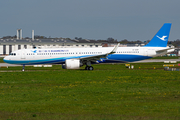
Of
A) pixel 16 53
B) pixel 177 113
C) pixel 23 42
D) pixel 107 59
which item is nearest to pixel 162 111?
pixel 177 113

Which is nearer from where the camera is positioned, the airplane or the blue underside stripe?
the airplane

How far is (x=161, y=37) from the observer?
2012 inches

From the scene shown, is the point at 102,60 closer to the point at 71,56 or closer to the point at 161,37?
the point at 71,56

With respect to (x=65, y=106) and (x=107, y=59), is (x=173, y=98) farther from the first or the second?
(x=107, y=59)

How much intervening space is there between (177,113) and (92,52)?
110 ft

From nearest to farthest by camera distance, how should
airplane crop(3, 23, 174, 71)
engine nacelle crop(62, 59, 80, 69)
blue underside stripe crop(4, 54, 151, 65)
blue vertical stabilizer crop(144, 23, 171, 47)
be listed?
engine nacelle crop(62, 59, 80, 69)
airplane crop(3, 23, 174, 71)
blue underside stripe crop(4, 54, 151, 65)
blue vertical stabilizer crop(144, 23, 171, 47)

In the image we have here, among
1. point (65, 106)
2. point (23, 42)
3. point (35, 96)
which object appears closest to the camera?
point (65, 106)

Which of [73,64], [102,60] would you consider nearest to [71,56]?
[73,64]

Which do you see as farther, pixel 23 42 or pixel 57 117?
pixel 23 42

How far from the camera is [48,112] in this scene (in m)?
14.3

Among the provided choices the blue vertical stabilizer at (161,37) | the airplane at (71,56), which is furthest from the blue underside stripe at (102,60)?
the blue vertical stabilizer at (161,37)

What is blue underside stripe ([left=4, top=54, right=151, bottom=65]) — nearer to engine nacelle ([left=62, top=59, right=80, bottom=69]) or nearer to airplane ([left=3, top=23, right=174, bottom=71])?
airplane ([left=3, top=23, right=174, bottom=71])

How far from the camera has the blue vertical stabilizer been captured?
51000 millimetres

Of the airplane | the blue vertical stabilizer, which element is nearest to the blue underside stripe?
the airplane
